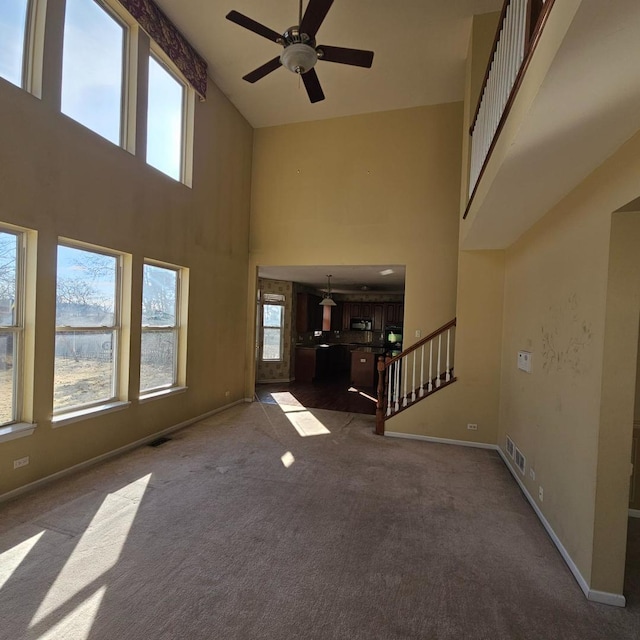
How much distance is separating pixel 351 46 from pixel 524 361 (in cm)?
427

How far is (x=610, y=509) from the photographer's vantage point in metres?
1.84

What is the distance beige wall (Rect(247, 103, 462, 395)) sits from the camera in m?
4.98

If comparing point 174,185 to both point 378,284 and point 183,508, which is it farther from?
point 378,284

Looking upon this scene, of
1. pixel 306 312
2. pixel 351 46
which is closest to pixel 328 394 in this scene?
pixel 306 312

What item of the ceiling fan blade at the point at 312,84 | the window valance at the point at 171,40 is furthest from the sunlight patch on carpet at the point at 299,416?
the window valance at the point at 171,40

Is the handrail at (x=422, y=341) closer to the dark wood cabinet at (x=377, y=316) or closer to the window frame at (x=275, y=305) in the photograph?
the window frame at (x=275, y=305)

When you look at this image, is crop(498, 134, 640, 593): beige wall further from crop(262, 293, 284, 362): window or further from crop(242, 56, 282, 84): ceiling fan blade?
crop(262, 293, 284, 362): window

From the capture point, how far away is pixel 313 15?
241cm

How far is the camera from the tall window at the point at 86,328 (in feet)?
10.1

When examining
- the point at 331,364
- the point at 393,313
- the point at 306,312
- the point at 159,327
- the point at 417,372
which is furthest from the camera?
the point at 393,313

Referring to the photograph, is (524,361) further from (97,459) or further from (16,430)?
(16,430)

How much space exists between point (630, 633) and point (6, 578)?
3.26 m

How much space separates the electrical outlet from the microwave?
28.6 ft

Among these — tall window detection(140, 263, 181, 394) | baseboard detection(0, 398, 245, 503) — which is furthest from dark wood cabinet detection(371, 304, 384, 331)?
tall window detection(140, 263, 181, 394)
